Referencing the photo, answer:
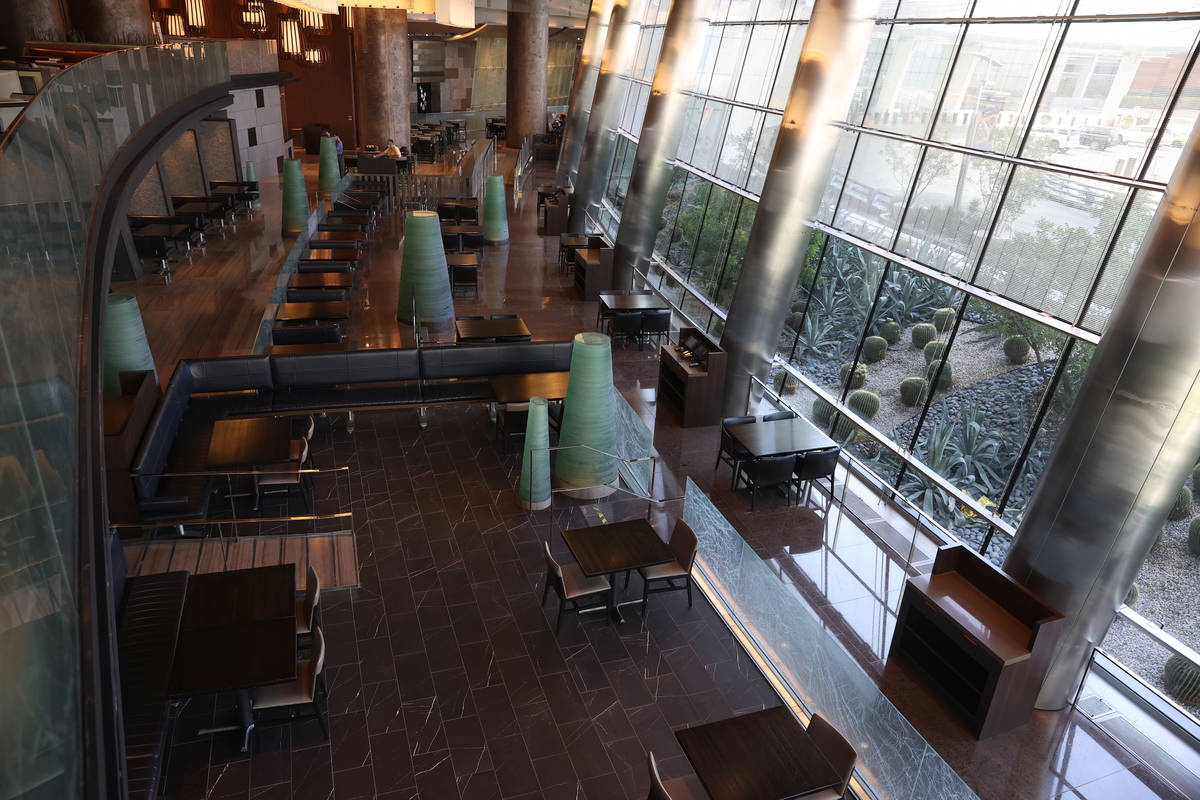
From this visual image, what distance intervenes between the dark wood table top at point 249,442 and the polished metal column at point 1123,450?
6.51 m

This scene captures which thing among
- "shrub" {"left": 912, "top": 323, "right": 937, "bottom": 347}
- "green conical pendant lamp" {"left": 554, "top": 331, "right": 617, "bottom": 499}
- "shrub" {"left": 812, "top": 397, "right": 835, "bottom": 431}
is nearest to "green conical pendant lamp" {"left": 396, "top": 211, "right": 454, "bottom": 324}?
"green conical pendant lamp" {"left": 554, "top": 331, "right": 617, "bottom": 499}

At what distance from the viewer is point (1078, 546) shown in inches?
217

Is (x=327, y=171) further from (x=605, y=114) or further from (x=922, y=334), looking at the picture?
(x=922, y=334)

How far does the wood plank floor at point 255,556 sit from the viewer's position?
6617 mm

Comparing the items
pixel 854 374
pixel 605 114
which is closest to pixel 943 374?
pixel 854 374

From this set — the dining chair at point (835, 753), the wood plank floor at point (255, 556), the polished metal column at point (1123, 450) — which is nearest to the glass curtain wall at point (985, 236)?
the polished metal column at point (1123, 450)

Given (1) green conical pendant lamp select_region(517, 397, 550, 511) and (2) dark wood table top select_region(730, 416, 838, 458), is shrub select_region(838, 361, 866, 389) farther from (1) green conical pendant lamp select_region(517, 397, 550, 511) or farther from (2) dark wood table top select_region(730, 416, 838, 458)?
(1) green conical pendant lamp select_region(517, 397, 550, 511)

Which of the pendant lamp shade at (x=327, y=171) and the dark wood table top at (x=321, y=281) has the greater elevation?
the pendant lamp shade at (x=327, y=171)

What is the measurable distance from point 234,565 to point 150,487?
4.01 feet

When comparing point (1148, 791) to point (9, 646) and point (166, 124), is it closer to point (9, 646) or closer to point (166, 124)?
point (9, 646)

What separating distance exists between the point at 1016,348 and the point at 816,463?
2.22m

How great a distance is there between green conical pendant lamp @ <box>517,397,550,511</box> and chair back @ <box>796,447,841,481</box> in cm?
271

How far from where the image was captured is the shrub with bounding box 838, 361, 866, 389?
9219mm

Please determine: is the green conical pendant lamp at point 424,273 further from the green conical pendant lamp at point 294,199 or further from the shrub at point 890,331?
the shrub at point 890,331
